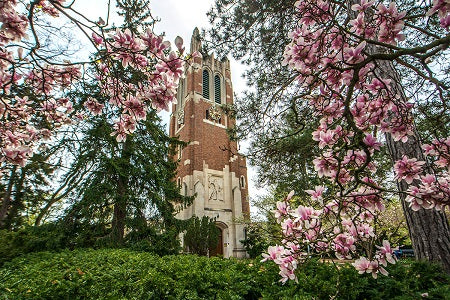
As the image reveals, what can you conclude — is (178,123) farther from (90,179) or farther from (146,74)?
(146,74)

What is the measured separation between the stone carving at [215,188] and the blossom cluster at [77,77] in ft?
50.7

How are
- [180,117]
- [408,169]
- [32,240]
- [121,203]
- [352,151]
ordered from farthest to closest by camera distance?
1. [180,117]
2. [121,203]
3. [32,240]
4. [352,151]
5. [408,169]

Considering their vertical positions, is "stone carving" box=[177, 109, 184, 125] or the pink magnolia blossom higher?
"stone carving" box=[177, 109, 184, 125]

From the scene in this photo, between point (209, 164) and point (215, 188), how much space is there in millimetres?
2043

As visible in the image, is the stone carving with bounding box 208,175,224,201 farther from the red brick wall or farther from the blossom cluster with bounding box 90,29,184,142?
the blossom cluster with bounding box 90,29,184,142

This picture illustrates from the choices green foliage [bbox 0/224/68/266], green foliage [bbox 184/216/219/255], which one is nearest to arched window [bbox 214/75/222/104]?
green foliage [bbox 184/216/219/255]

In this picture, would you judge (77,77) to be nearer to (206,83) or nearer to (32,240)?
(32,240)

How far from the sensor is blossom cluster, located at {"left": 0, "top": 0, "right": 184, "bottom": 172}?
1827 mm

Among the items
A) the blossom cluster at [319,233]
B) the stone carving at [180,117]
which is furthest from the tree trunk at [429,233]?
the stone carving at [180,117]

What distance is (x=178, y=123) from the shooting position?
22.4m

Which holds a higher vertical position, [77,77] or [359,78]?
[77,77]

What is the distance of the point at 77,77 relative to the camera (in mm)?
2588

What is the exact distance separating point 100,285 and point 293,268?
203 centimetres

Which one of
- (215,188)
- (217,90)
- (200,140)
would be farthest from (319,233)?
(217,90)
